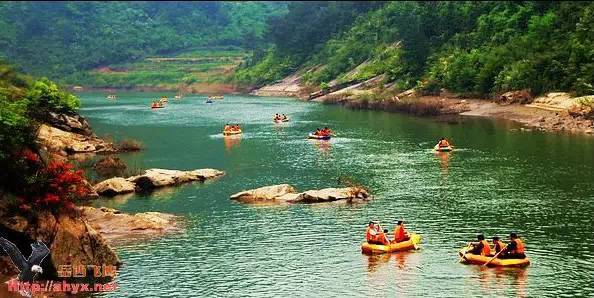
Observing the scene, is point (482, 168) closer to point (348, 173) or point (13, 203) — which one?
point (348, 173)

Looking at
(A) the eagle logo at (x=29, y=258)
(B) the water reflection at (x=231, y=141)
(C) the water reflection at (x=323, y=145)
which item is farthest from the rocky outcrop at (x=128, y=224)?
(B) the water reflection at (x=231, y=141)

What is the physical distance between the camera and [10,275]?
41094mm

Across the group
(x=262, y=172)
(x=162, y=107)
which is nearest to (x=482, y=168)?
(x=262, y=172)

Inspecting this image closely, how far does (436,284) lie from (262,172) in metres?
38.8

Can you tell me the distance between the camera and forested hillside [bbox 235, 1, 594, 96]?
4572 inches

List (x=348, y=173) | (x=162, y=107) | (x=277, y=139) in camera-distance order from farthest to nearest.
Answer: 1. (x=162, y=107)
2. (x=277, y=139)
3. (x=348, y=173)

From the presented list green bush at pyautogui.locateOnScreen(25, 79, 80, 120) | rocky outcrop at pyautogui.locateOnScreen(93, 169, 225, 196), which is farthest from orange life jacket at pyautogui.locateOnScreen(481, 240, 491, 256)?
green bush at pyautogui.locateOnScreen(25, 79, 80, 120)

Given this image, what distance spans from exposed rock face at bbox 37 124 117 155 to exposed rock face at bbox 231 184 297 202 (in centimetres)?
2992

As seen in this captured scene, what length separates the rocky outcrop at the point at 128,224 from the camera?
5366 cm

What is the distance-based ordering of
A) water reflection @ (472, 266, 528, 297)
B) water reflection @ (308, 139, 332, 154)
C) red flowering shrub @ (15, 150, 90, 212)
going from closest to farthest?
water reflection @ (472, 266, 528, 297) → red flowering shrub @ (15, 150, 90, 212) → water reflection @ (308, 139, 332, 154)

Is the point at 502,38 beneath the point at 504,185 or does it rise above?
above

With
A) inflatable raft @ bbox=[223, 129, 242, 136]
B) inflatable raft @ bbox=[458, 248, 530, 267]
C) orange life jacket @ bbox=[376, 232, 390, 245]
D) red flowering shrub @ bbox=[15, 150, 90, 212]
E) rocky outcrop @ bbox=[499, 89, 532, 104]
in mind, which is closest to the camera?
red flowering shrub @ bbox=[15, 150, 90, 212]

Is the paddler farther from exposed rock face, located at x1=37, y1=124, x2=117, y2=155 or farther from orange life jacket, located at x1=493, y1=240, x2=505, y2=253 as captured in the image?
exposed rock face, located at x1=37, y1=124, x2=117, y2=155

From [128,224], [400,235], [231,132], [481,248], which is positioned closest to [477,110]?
→ [231,132]
